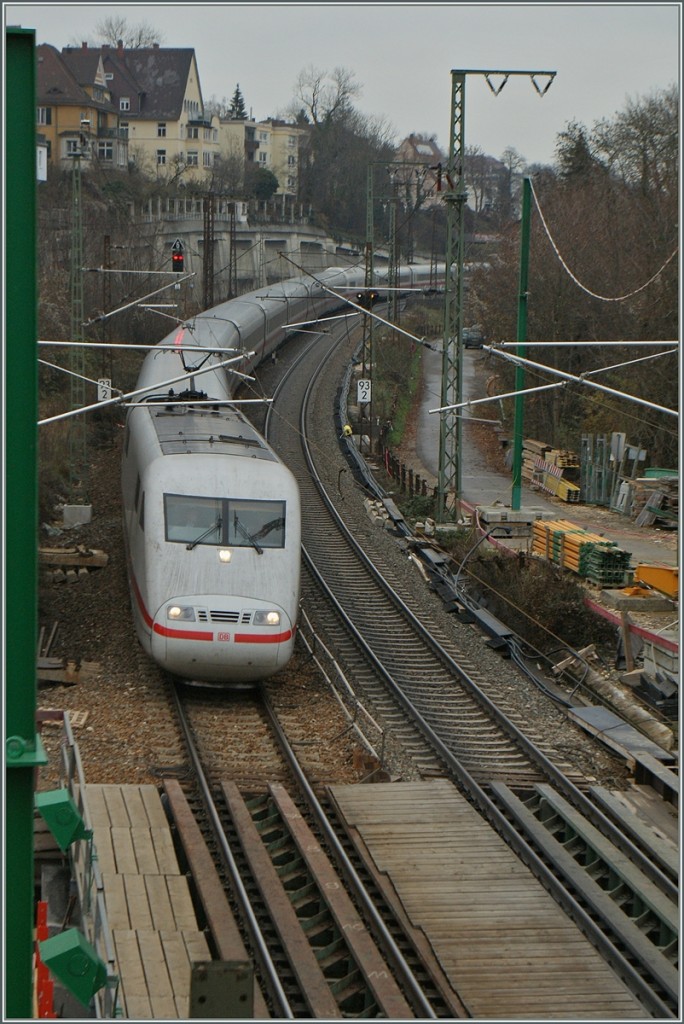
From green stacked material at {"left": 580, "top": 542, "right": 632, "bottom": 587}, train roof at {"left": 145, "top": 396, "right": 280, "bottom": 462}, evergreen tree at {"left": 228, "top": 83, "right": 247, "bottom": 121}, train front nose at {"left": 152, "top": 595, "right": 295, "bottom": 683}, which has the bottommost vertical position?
green stacked material at {"left": 580, "top": 542, "right": 632, "bottom": 587}

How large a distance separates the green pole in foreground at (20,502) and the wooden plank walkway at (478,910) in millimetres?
4139

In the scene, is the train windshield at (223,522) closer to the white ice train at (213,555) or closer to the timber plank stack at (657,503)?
the white ice train at (213,555)

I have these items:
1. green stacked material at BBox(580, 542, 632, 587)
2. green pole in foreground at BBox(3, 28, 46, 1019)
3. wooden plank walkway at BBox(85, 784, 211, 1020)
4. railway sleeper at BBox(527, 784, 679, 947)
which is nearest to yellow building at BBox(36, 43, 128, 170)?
green stacked material at BBox(580, 542, 632, 587)

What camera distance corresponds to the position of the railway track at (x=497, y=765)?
32.6 ft

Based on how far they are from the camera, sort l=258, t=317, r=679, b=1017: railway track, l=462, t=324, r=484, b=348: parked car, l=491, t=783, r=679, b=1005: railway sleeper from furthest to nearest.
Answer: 1. l=462, t=324, r=484, b=348: parked car
2. l=258, t=317, r=679, b=1017: railway track
3. l=491, t=783, r=679, b=1005: railway sleeper

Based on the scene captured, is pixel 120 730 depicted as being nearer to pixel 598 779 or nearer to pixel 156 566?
pixel 156 566

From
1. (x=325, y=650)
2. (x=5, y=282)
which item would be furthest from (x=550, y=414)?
(x=5, y=282)

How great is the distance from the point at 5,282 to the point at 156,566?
9467 millimetres

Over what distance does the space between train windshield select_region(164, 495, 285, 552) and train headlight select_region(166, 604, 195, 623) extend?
75 cm

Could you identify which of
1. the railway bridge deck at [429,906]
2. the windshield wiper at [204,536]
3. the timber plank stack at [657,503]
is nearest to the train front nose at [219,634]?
the windshield wiper at [204,536]

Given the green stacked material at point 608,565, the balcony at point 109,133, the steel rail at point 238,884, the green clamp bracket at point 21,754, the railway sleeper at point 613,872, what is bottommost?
the railway sleeper at point 613,872

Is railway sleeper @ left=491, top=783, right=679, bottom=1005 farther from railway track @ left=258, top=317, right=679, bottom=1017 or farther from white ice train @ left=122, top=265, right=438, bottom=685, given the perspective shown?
white ice train @ left=122, top=265, right=438, bottom=685

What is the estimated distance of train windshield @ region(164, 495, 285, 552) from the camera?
14.7m

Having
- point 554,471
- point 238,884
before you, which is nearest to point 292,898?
point 238,884
